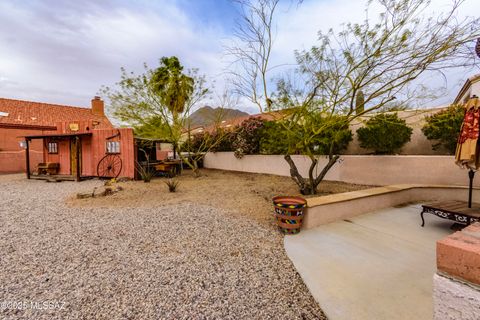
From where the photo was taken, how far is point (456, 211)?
3498 mm

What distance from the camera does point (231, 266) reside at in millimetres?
2795

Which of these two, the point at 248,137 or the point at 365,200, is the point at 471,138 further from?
the point at 248,137

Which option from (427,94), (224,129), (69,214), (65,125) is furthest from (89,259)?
(65,125)

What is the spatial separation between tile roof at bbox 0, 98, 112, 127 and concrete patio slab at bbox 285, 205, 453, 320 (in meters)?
15.4

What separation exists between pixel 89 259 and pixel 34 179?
38.7 feet

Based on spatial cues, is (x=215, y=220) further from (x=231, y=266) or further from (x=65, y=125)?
(x=65, y=125)

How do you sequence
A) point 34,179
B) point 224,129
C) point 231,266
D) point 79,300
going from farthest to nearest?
1. point 224,129
2. point 34,179
3. point 231,266
4. point 79,300

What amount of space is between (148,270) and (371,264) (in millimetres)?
2791

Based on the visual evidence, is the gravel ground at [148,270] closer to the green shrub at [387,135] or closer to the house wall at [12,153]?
the green shrub at [387,135]

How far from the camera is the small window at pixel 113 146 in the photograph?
36.1 ft

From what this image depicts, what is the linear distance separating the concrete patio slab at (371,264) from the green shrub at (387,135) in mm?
3565

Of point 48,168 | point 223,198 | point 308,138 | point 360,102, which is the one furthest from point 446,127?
point 48,168

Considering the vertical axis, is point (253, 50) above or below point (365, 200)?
above

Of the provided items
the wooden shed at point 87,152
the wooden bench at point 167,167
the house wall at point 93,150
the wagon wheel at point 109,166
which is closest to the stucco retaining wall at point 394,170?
the wooden bench at point 167,167
